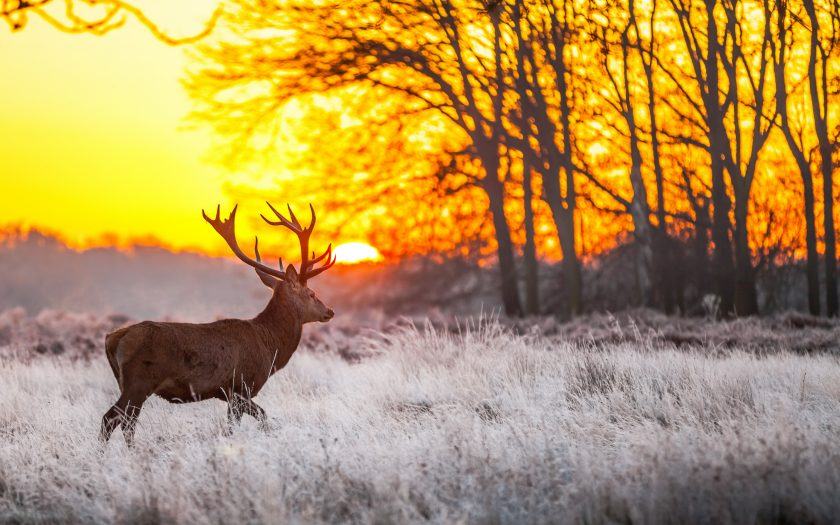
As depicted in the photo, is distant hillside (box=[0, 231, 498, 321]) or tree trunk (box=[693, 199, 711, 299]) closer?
tree trunk (box=[693, 199, 711, 299])

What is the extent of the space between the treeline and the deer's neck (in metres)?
9.96

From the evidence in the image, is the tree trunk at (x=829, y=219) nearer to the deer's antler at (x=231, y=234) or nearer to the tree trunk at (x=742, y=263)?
the tree trunk at (x=742, y=263)

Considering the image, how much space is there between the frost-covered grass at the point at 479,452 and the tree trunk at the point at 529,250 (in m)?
11.0

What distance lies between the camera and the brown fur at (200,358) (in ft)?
23.2

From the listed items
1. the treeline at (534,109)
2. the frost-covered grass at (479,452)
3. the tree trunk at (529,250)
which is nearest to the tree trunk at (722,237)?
the treeline at (534,109)

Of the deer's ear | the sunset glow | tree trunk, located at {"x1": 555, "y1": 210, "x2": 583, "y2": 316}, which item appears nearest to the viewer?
the deer's ear

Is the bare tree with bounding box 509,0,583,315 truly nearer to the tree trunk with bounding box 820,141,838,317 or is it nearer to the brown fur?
the tree trunk with bounding box 820,141,838,317

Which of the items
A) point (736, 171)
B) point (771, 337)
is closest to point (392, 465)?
point (771, 337)

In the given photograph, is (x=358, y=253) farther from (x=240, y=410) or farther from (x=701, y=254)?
(x=240, y=410)

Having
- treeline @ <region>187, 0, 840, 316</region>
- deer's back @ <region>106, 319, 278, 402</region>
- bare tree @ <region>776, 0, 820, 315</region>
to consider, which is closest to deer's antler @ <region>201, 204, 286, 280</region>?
deer's back @ <region>106, 319, 278, 402</region>

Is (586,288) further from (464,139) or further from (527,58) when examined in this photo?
(527,58)

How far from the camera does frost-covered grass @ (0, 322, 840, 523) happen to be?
5.25 m

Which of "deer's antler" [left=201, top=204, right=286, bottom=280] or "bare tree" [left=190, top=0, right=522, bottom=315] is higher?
"bare tree" [left=190, top=0, right=522, bottom=315]

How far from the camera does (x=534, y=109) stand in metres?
19.0
